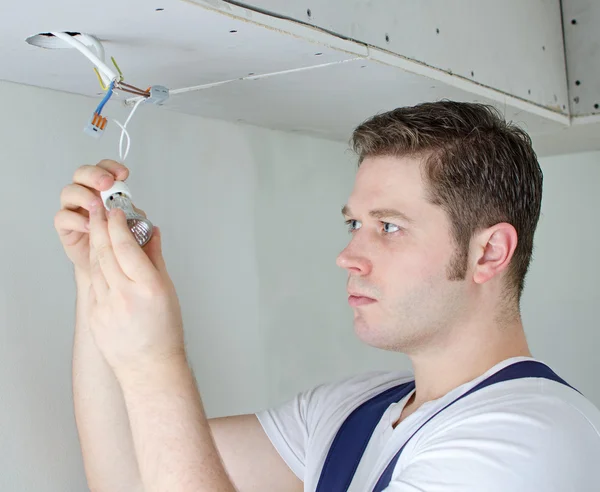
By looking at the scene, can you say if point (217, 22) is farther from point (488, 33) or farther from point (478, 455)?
point (488, 33)

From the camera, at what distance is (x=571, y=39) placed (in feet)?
5.91

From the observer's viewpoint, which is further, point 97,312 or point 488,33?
point 488,33

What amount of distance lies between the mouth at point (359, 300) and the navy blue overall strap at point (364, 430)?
0.66ft

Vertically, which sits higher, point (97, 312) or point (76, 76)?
point (76, 76)

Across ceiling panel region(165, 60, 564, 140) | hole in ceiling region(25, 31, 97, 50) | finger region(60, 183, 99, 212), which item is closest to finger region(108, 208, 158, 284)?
finger region(60, 183, 99, 212)

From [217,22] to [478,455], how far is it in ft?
2.03

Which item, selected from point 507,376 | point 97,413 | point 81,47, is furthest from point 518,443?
point 81,47

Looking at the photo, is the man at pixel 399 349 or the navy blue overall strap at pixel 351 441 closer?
the man at pixel 399 349

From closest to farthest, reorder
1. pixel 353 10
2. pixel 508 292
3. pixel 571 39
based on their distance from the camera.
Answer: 1. pixel 353 10
2. pixel 508 292
3. pixel 571 39

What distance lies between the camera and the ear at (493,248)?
1196mm

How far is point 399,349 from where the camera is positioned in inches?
48.0

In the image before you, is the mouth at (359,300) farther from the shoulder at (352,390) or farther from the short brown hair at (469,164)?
the shoulder at (352,390)

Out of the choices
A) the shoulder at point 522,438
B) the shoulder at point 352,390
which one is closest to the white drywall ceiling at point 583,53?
the shoulder at point 352,390

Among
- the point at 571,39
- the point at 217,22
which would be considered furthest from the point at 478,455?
the point at 571,39
